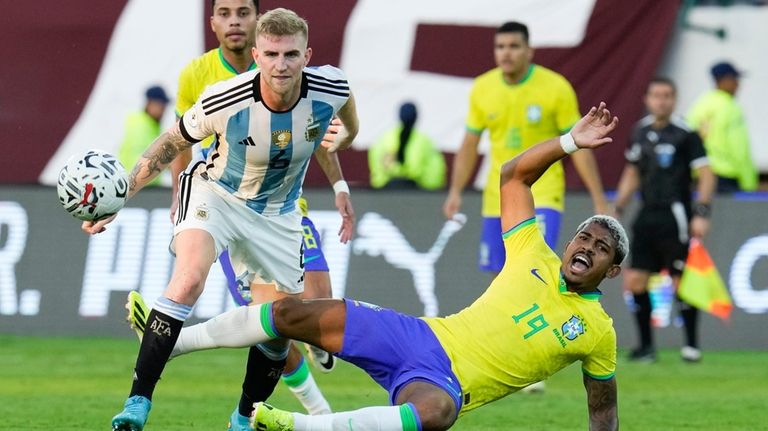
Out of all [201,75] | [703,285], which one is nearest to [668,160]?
[703,285]

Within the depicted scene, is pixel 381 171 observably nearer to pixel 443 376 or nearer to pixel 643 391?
pixel 643 391

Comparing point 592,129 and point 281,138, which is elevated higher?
point 592,129

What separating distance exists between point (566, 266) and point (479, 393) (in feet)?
2.52

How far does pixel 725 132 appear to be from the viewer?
16.7m

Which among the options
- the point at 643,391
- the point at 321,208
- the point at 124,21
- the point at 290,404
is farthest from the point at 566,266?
the point at 124,21

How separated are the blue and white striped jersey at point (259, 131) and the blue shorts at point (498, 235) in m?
3.60

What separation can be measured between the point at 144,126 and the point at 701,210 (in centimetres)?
633

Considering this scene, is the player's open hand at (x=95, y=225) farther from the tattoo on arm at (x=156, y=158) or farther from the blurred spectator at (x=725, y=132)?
the blurred spectator at (x=725, y=132)

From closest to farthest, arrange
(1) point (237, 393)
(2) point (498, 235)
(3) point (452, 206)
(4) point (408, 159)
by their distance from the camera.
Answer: (1) point (237, 393), (2) point (498, 235), (3) point (452, 206), (4) point (408, 159)

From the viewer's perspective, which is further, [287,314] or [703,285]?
[703,285]

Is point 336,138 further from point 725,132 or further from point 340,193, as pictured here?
point 725,132

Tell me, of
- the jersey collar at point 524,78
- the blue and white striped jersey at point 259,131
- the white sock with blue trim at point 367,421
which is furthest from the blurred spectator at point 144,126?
the white sock with blue trim at point 367,421

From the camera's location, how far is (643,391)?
38.2 ft

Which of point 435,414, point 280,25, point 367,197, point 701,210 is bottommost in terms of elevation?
point 367,197
